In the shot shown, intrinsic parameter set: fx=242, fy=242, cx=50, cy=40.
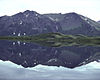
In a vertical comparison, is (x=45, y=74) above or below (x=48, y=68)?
above

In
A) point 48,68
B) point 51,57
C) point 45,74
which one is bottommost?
point 51,57

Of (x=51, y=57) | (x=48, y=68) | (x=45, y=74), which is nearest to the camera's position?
(x=45, y=74)

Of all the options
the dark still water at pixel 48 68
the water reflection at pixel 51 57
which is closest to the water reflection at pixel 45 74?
the dark still water at pixel 48 68

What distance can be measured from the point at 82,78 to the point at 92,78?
1525 mm

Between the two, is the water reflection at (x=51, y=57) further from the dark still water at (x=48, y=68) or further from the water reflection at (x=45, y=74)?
the water reflection at (x=45, y=74)

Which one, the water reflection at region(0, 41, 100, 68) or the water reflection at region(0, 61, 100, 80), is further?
the water reflection at region(0, 41, 100, 68)

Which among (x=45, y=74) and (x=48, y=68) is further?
(x=48, y=68)

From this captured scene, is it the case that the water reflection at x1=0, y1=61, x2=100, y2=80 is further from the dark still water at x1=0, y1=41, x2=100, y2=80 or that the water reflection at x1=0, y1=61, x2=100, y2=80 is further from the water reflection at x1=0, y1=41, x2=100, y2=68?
the water reflection at x1=0, y1=41, x2=100, y2=68

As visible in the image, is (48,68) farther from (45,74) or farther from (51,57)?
(51,57)

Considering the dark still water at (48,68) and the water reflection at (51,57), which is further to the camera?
the water reflection at (51,57)

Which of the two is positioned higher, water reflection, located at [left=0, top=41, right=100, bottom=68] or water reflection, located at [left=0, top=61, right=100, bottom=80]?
water reflection, located at [left=0, top=61, right=100, bottom=80]

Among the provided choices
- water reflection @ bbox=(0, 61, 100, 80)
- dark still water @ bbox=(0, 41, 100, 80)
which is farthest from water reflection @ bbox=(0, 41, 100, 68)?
water reflection @ bbox=(0, 61, 100, 80)

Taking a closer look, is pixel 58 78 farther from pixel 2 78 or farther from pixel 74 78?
pixel 2 78

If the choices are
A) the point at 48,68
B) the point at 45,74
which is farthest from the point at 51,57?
the point at 45,74
